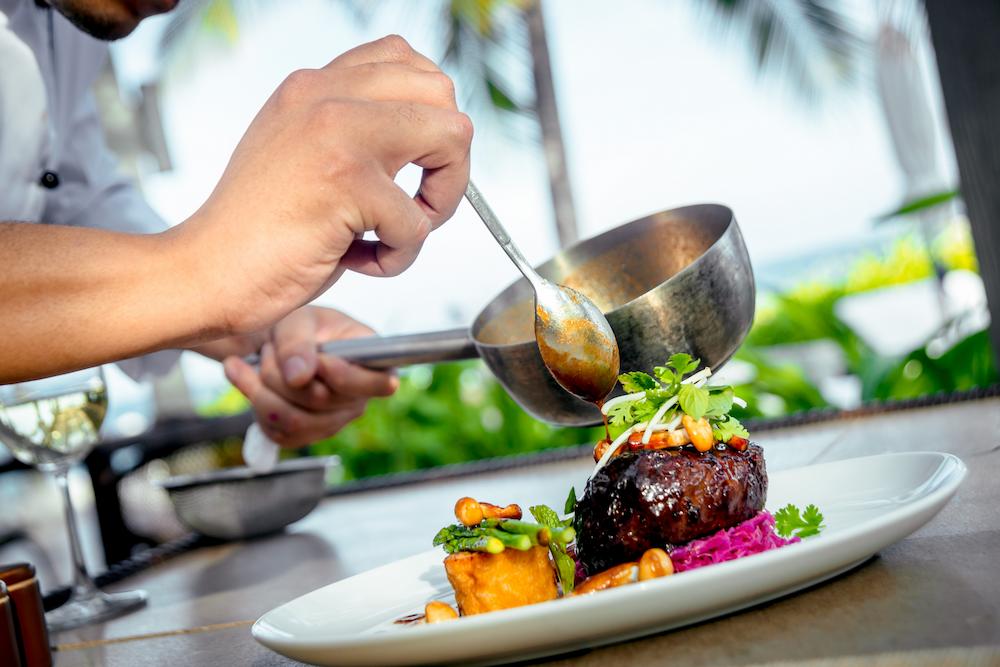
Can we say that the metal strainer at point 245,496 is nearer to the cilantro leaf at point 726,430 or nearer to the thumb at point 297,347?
the thumb at point 297,347

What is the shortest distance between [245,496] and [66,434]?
0.61 metres

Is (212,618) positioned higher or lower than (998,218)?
lower

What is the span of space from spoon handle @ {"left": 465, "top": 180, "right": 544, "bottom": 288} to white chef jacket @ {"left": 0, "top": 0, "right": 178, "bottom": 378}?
145 centimetres

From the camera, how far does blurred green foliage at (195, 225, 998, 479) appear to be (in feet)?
13.3

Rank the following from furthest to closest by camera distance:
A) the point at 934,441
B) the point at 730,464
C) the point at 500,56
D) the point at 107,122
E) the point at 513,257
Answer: the point at 500,56 → the point at 107,122 → the point at 934,441 → the point at 513,257 → the point at 730,464

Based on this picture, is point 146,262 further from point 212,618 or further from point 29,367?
point 212,618

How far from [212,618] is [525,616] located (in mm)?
957

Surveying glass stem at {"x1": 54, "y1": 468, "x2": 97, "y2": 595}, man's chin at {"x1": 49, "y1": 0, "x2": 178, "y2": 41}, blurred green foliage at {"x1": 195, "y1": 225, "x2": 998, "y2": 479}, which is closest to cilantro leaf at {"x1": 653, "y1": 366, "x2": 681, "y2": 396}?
glass stem at {"x1": 54, "y1": 468, "x2": 97, "y2": 595}

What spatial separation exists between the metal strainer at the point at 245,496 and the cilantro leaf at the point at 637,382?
143cm

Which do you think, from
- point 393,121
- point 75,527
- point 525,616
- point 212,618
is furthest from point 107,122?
point 525,616

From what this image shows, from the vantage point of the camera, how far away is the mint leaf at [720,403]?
3.81 ft

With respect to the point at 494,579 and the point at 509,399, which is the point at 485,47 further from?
the point at 494,579

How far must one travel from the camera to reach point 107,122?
6.12m

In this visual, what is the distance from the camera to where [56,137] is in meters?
2.66
